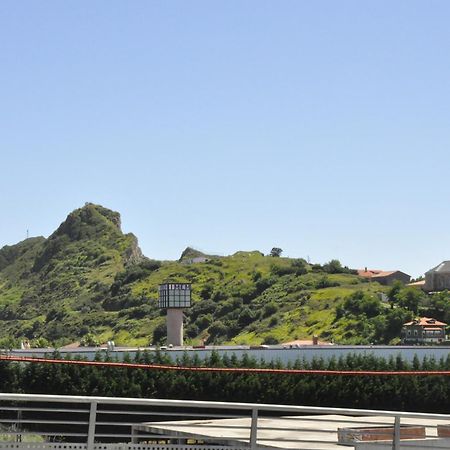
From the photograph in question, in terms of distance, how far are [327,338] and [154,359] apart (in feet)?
480

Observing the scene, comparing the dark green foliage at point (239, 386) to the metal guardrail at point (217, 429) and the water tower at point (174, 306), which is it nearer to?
the metal guardrail at point (217, 429)

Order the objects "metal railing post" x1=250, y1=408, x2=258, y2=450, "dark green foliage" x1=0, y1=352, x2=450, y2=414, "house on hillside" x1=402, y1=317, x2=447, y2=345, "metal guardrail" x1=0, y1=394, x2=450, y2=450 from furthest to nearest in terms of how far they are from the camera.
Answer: "house on hillside" x1=402, y1=317, x2=447, y2=345
"dark green foliage" x1=0, y1=352, x2=450, y2=414
"metal railing post" x1=250, y1=408, x2=258, y2=450
"metal guardrail" x1=0, y1=394, x2=450, y2=450

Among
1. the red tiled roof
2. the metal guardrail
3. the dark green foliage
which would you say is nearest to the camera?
the metal guardrail

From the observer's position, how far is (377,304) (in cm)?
18162

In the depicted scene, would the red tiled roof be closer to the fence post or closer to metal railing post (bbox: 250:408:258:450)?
metal railing post (bbox: 250:408:258:450)

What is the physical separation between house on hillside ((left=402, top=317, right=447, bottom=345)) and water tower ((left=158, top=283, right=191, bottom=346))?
141ft

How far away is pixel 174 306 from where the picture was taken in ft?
631

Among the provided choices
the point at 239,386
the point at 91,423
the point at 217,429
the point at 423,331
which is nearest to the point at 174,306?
the point at 423,331

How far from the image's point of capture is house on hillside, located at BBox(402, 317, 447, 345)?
165 m

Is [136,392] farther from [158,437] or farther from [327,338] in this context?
[327,338]

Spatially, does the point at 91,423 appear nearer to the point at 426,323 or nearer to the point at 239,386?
the point at 239,386

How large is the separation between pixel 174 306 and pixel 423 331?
159ft

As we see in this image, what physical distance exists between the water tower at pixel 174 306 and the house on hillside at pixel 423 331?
141ft

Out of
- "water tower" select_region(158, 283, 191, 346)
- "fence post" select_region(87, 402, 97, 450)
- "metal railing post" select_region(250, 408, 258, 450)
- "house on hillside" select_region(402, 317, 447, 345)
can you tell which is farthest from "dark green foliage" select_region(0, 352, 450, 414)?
"water tower" select_region(158, 283, 191, 346)
